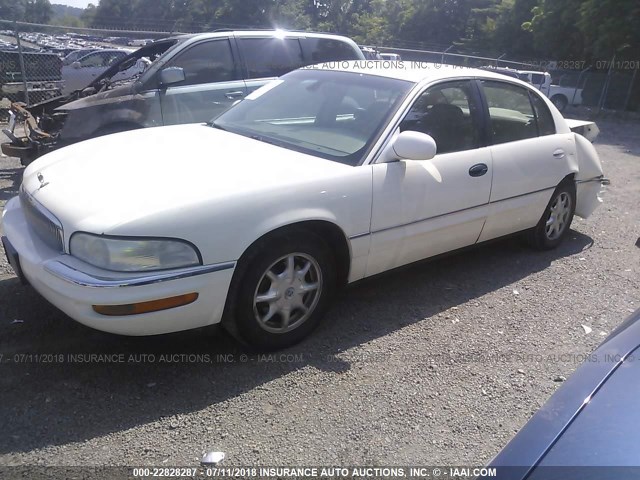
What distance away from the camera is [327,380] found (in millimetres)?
3137

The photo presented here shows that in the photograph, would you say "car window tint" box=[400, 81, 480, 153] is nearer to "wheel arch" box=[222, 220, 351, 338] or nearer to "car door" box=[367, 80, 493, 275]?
"car door" box=[367, 80, 493, 275]

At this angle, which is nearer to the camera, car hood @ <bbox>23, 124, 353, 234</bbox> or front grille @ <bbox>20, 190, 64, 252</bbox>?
car hood @ <bbox>23, 124, 353, 234</bbox>

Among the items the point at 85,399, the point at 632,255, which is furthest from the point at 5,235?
the point at 632,255

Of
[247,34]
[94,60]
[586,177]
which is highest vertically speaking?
[247,34]

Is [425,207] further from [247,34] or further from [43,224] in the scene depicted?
[247,34]

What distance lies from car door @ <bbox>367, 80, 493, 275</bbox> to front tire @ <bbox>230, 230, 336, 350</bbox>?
401mm

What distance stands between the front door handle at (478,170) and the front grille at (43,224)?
2702 mm

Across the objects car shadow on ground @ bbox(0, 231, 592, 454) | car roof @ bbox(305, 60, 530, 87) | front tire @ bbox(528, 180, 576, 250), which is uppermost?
car roof @ bbox(305, 60, 530, 87)

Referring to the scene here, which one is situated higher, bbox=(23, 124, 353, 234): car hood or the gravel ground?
bbox=(23, 124, 353, 234): car hood

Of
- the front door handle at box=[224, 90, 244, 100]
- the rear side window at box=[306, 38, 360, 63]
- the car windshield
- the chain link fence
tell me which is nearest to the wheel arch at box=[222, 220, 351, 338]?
the car windshield

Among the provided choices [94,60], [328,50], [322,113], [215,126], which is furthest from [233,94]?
[94,60]

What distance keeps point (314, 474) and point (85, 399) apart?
1.23 m

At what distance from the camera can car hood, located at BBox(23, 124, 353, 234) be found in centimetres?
283

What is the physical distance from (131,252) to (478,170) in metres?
2.53
